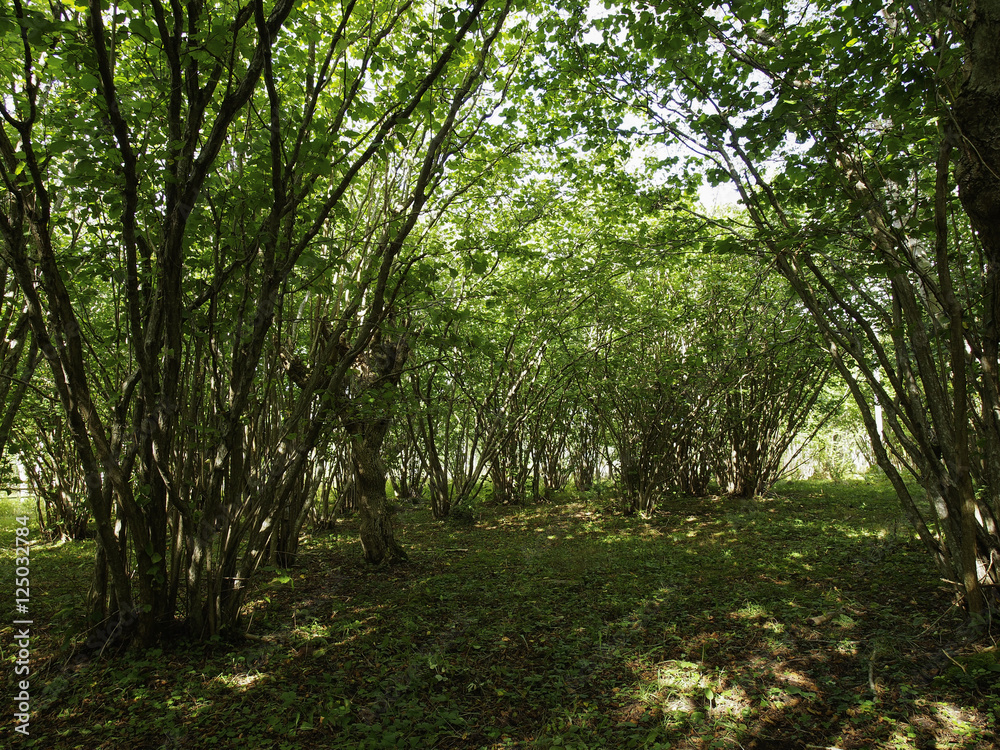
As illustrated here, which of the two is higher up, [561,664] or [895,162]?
[895,162]

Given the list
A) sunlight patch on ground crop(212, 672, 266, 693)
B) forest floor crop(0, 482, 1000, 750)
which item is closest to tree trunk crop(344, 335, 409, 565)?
forest floor crop(0, 482, 1000, 750)

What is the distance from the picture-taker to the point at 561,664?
3359 millimetres

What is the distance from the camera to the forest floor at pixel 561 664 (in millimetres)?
2572

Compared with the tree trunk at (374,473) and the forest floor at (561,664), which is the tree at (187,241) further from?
the tree trunk at (374,473)

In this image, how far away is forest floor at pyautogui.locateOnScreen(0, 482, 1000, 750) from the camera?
8.44 feet

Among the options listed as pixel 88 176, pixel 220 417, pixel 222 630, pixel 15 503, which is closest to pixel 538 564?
pixel 222 630

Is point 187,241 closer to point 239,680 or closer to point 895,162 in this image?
point 239,680

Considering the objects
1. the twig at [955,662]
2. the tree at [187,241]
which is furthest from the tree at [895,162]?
the tree at [187,241]

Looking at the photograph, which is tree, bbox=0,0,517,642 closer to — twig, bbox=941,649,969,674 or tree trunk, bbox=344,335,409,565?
tree trunk, bbox=344,335,409,565

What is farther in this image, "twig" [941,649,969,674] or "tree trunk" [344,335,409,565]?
"tree trunk" [344,335,409,565]

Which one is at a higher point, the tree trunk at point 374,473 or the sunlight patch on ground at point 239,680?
the tree trunk at point 374,473

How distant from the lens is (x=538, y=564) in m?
5.63

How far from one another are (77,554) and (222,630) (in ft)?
14.7

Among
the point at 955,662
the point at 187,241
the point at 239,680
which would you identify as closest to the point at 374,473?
the point at 239,680
